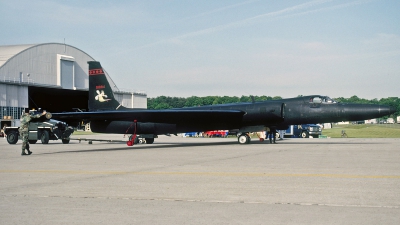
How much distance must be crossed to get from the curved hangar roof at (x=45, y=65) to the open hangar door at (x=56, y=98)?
1.81 meters

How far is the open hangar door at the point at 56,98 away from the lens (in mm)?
58706

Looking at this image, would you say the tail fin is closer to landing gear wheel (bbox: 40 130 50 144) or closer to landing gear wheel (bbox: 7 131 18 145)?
landing gear wheel (bbox: 40 130 50 144)

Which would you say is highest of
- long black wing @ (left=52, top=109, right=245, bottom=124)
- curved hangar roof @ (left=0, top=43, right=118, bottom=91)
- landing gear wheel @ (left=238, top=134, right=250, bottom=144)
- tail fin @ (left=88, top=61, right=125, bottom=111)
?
curved hangar roof @ (left=0, top=43, right=118, bottom=91)

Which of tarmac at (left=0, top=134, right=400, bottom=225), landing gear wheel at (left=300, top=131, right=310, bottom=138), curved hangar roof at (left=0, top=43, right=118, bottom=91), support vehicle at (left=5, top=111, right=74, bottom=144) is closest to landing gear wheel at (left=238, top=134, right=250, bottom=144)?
support vehicle at (left=5, top=111, right=74, bottom=144)

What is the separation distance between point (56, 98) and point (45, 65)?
42.6 ft

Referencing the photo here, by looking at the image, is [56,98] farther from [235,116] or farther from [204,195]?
[204,195]

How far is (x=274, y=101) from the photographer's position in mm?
23969

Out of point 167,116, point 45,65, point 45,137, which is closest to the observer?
point 167,116


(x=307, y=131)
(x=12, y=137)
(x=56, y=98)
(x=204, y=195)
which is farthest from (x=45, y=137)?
(x=56, y=98)

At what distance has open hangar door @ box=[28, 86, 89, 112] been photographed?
193 ft

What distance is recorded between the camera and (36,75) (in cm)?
5331

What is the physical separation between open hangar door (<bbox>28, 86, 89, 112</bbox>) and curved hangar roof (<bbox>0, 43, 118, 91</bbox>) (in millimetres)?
1814

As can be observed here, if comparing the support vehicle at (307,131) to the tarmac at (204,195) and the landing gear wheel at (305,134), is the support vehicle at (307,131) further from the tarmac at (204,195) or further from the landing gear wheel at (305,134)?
the tarmac at (204,195)

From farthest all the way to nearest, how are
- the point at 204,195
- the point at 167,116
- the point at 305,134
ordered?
the point at 305,134 → the point at 167,116 → the point at 204,195
